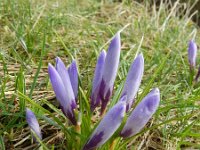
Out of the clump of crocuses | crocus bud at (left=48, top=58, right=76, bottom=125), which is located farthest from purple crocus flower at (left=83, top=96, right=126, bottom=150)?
crocus bud at (left=48, top=58, right=76, bottom=125)

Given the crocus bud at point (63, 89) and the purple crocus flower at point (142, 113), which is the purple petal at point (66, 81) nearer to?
the crocus bud at point (63, 89)

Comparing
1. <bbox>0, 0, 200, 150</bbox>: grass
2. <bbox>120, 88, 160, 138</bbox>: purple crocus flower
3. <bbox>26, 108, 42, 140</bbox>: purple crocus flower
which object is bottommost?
<bbox>0, 0, 200, 150</bbox>: grass

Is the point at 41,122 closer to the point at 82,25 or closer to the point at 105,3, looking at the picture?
the point at 82,25

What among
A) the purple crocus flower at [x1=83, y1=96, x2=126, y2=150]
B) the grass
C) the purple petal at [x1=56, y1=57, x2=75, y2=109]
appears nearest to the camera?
the purple crocus flower at [x1=83, y1=96, x2=126, y2=150]

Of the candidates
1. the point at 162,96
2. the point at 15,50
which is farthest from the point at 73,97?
the point at 15,50

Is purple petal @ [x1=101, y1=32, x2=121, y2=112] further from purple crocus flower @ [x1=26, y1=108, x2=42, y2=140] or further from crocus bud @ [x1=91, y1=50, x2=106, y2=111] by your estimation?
purple crocus flower @ [x1=26, y1=108, x2=42, y2=140]

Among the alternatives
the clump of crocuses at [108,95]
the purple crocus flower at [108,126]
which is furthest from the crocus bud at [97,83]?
the purple crocus flower at [108,126]

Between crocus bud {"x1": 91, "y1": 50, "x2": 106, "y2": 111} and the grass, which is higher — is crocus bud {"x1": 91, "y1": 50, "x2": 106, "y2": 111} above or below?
above

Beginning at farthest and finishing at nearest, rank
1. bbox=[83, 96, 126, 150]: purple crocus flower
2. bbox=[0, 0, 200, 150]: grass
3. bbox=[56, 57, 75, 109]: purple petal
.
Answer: bbox=[0, 0, 200, 150]: grass → bbox=[56, 57, 75, 109]: purple petal → bbox=[83, 96, 126, 150]: purple crocus flower
